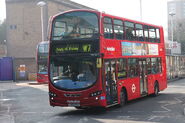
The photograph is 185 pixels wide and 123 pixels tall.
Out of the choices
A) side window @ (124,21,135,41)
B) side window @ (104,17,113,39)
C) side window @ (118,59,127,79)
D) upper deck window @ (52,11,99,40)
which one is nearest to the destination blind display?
upper deck window @ (52,11,99,40)

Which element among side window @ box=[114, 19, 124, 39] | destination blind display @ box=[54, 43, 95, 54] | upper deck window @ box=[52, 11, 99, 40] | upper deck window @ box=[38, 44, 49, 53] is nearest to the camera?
destination blind display @ box=[54, 43, 95, 54]

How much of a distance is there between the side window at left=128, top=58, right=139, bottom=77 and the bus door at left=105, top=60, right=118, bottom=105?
6.53ft

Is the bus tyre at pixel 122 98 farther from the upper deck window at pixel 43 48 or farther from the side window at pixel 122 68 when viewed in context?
the upper deck window at pixel 43 48

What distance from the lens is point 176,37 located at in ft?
249

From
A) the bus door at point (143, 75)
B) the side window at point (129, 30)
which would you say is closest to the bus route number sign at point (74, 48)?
the side window at point (129, 30)

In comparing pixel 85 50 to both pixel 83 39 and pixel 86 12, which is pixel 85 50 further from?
pixel 86 12

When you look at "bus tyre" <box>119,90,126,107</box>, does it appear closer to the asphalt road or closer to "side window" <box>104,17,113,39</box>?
the asphalt road

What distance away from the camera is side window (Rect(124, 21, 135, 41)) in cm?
1823

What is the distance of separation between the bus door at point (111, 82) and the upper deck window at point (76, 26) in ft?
4.82

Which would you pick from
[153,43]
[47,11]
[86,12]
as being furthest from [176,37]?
[86,12]

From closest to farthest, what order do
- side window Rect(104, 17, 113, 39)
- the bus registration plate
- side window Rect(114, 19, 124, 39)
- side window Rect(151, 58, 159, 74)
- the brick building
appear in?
the bus registration plate < side window Rect(104, 17, 113, 39) < side window Rect(114, 19, 124, 39) < side window Rect(151, 58, 159, 74) < the brick building

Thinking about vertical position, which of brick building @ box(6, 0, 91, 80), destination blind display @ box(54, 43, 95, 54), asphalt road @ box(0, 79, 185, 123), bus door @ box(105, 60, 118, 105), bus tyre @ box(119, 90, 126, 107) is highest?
brick building @ box(6, 0, 91, 80)

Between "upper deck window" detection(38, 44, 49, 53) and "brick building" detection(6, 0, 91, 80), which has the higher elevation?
"brick building" detection(6, 0, 91, 80)

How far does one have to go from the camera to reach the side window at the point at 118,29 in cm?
1695
